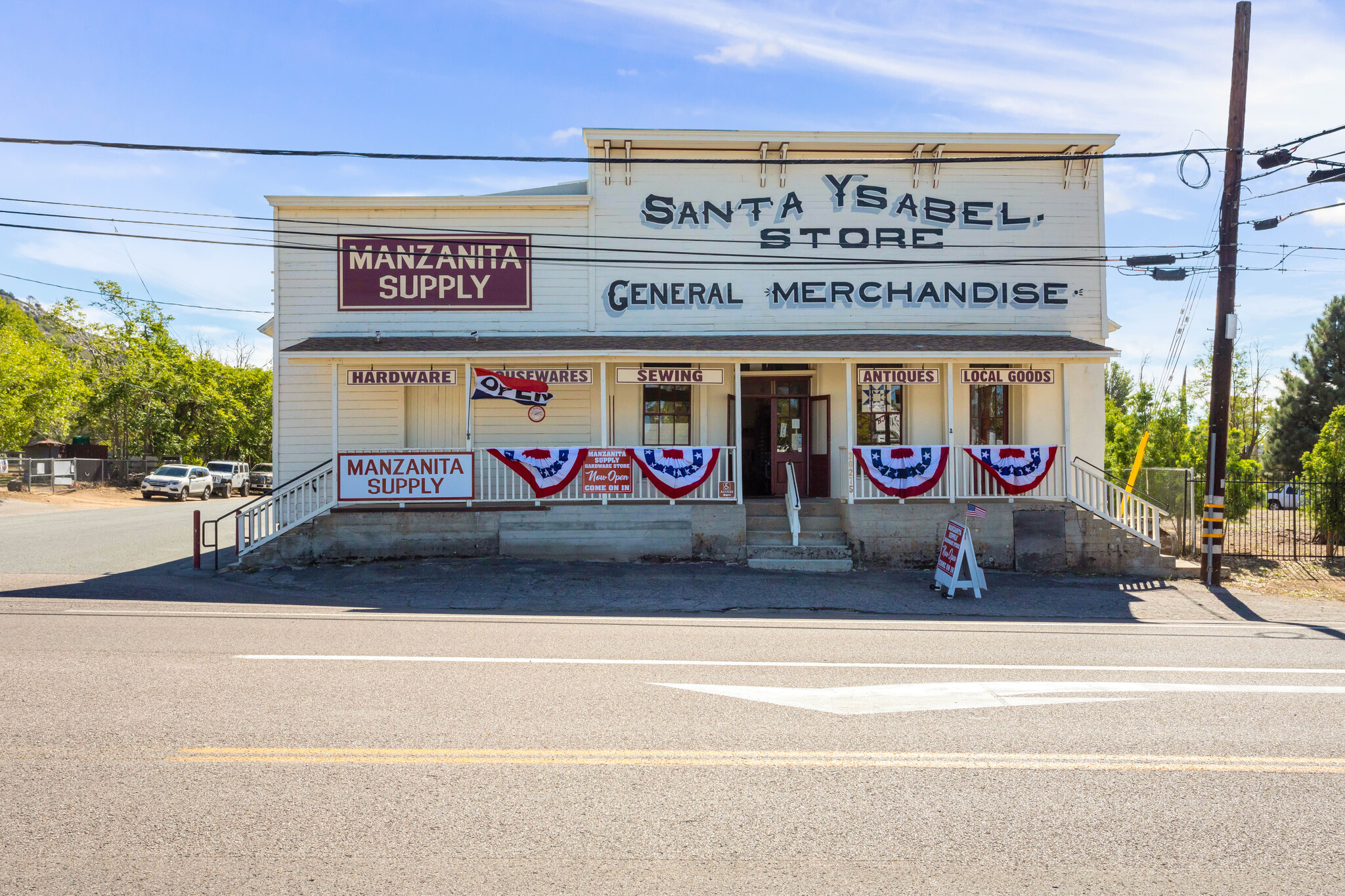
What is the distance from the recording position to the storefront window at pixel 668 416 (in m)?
17.4

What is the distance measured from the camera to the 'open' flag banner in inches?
619

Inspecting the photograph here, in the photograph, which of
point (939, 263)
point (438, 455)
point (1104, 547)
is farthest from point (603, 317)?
point (1104, 547)

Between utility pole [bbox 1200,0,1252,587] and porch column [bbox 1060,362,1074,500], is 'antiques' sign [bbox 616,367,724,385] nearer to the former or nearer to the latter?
porch column [bbox 1060,362,1074,500]

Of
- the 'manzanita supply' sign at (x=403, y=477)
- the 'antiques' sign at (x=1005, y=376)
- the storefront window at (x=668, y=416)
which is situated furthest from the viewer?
the storefront window at (x=668, y=416)

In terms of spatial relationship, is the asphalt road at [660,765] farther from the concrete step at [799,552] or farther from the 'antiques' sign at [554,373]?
the 'antiques' sign at [554,373]

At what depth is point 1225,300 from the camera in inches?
530

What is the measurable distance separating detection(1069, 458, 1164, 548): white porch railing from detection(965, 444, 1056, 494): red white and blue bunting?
70cm

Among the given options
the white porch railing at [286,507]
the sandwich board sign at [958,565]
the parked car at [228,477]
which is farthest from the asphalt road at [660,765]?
the parked car at [228,477]

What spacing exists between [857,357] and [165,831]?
43.8ft

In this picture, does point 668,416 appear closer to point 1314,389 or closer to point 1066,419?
point 1066,419

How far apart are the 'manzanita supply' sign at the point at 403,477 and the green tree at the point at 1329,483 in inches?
631

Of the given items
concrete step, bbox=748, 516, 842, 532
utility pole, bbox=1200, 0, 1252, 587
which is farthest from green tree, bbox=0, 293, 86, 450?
utility pole, bbox=1200, 0, 1252, 587

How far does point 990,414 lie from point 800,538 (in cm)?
548

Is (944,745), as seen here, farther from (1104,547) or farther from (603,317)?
(603,317)
